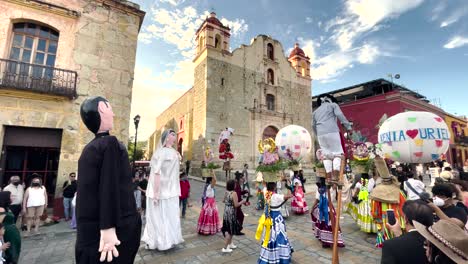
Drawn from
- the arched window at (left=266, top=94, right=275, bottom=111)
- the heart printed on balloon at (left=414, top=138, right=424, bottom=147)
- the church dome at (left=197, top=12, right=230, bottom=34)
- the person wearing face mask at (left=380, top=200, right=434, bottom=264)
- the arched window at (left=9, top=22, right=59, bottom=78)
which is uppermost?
the church dome at (left=197, top=12, right=230, bottom=34)

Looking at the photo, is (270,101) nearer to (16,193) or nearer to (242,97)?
(242,97)

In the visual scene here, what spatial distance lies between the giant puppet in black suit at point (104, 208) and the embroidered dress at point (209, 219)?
12.5ft

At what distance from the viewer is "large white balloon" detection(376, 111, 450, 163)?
394 cm

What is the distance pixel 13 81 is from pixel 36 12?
2.57 meters

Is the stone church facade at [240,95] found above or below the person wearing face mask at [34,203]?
above

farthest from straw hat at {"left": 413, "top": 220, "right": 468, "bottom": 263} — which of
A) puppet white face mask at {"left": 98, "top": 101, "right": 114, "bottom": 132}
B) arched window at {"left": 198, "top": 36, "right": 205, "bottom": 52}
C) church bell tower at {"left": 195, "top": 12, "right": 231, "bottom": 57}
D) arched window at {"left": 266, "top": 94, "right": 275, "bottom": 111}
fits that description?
arched window at {"left": 266, "top": 94, "right": 275, "bottom": 111}

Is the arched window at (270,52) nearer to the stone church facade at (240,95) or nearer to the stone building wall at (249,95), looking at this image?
the stone church facade at (240,95)

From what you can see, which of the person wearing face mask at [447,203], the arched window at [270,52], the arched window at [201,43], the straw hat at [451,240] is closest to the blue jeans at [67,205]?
the straw hat at [451,240]

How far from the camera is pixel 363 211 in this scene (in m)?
5.56

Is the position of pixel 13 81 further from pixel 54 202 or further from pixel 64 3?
pixel 54 202

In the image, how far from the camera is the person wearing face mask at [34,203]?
5.91 metres

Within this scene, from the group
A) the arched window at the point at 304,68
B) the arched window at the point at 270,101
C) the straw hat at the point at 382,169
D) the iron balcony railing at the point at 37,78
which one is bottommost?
the straw hat at the point at 382,169

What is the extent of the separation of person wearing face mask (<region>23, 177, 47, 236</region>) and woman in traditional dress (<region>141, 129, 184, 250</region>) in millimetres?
3715

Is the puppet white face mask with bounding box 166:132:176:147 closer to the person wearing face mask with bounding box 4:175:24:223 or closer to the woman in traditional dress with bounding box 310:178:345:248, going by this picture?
the woman in traditional dress with bounding box 310:178:345:248
